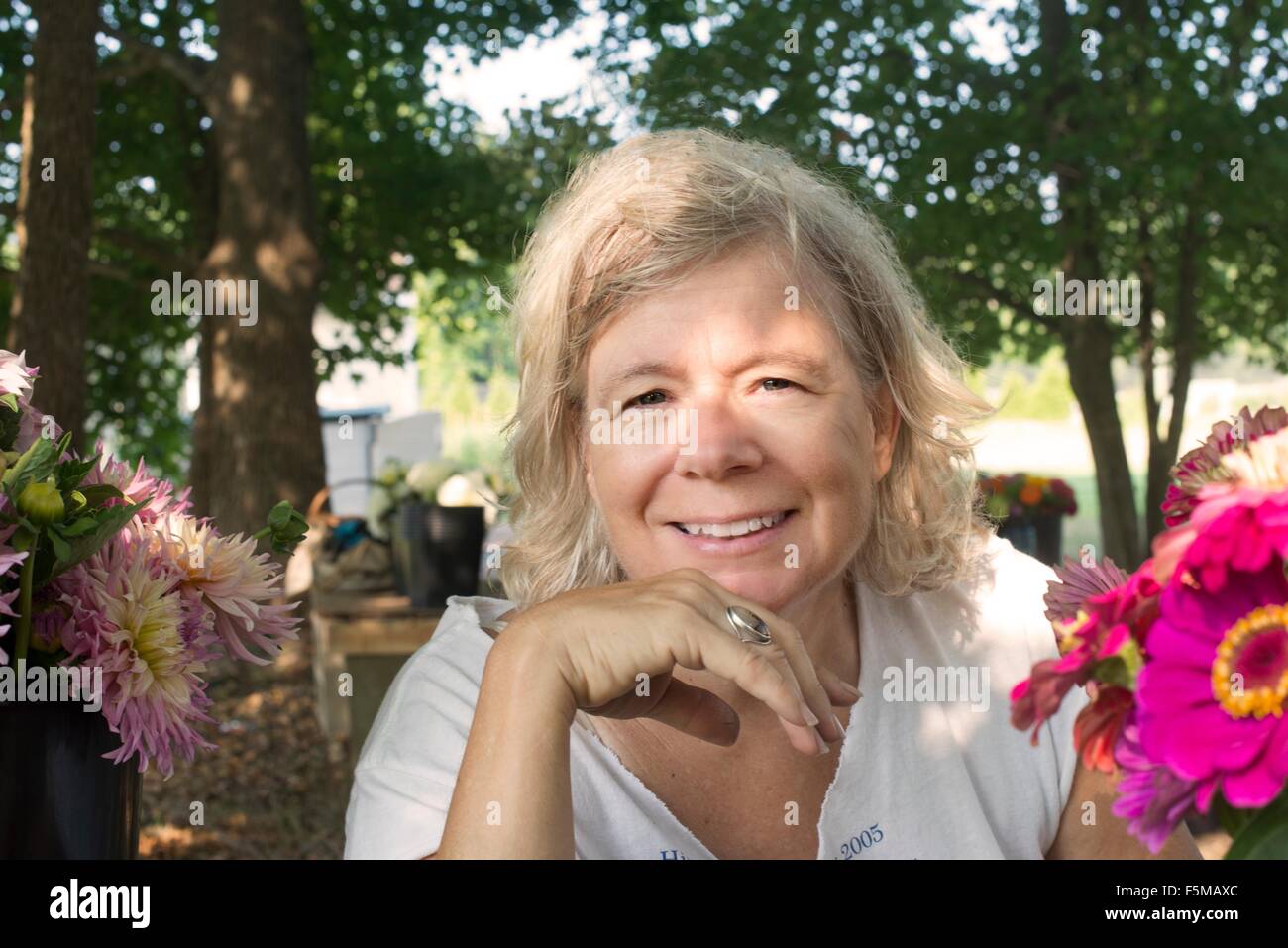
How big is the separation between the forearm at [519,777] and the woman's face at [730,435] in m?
0.36

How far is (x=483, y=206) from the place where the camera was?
380 inches

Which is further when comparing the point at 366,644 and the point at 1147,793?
the point at 366,644

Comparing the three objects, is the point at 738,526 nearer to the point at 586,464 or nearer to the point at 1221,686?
the point at 586,464

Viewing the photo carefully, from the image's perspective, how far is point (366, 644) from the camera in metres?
4.82

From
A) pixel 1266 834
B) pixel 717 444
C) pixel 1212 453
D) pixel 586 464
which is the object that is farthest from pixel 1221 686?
pixel 586 464

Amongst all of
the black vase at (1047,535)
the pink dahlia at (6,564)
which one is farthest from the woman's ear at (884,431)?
the black vase at (1047,535)

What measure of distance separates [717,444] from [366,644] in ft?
11.9

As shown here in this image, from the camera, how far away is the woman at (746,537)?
1.47 meters

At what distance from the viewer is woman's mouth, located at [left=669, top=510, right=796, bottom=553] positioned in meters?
1.47

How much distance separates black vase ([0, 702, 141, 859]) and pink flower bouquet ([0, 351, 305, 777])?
0.03m

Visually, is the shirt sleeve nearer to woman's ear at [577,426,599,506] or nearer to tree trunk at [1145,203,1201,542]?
woman's ear at [577,426,599,506]

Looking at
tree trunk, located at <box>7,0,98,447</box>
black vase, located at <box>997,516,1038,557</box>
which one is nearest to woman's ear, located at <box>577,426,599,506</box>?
tree trunk, located at <box>7,0,98,447</box>

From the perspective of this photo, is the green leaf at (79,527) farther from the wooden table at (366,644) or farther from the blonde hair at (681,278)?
the wooden table at (366,644)
